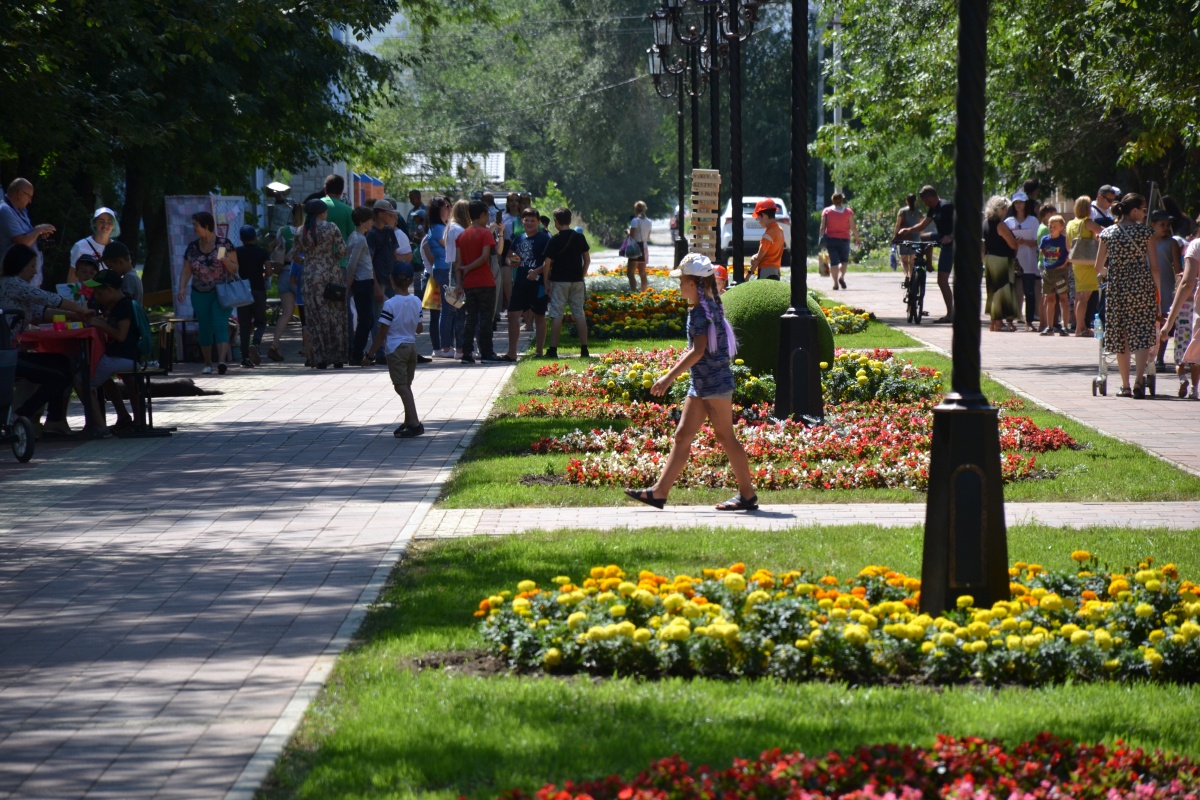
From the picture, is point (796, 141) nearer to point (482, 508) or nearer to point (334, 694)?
point (482, 508)

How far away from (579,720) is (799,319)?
7666 millimetres

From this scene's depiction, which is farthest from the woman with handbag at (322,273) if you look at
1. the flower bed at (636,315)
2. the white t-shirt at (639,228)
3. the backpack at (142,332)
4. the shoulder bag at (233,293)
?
the white t-shirt at (639,228)

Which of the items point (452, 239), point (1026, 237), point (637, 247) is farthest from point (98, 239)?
point (637, 247)

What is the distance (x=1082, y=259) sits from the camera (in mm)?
19844

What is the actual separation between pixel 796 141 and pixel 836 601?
6940 mm

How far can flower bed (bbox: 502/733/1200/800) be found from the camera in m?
4.50

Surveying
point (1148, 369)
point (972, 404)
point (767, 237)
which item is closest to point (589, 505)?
point (972, 404)

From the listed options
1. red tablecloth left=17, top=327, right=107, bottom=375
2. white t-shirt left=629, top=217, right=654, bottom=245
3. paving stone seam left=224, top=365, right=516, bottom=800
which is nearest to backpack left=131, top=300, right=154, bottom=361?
red tablecloth left=17, top=327, right=107, bottom=375

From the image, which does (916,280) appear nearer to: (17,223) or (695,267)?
(17,223)

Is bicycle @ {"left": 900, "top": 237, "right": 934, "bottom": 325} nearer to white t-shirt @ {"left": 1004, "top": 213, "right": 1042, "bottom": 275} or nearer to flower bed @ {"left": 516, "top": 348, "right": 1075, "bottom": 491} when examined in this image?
white t-shirt @ {"left": 1004, "top": 213, "right": 1042, "bottom": 275}

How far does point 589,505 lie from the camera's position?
10.2m

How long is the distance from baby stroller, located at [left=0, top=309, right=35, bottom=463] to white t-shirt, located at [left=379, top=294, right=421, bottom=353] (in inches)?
113

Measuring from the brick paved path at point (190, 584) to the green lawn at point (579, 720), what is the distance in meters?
0.23

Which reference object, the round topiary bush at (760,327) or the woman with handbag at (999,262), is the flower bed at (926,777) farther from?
the woman with handbag at (999,262)
